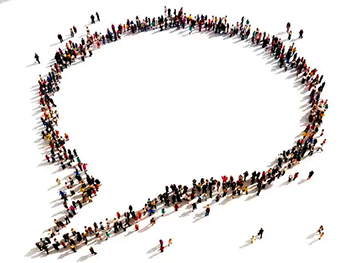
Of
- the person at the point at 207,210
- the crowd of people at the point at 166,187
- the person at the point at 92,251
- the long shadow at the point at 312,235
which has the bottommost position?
the long shadow at the point at 312,235

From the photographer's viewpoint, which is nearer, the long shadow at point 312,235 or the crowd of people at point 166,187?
the long shadow at point 312,235

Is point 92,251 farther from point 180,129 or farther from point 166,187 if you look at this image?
point 180,129

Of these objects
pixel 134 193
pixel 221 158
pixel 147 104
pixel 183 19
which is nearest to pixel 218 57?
pixel 183 19

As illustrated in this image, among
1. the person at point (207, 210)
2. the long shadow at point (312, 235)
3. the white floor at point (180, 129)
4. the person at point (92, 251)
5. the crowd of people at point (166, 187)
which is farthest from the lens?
the crowd of people at point (166, 187)

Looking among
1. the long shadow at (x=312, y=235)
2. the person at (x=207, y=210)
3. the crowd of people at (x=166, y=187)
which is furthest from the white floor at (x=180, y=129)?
the crowd of people at (x=166, y=187)

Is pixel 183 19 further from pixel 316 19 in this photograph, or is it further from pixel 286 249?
pixel 286 249

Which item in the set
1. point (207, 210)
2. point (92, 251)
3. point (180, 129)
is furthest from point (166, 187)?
point (180, 129)

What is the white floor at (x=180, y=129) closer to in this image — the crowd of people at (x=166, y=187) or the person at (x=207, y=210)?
the person at (x=207, y=210)
